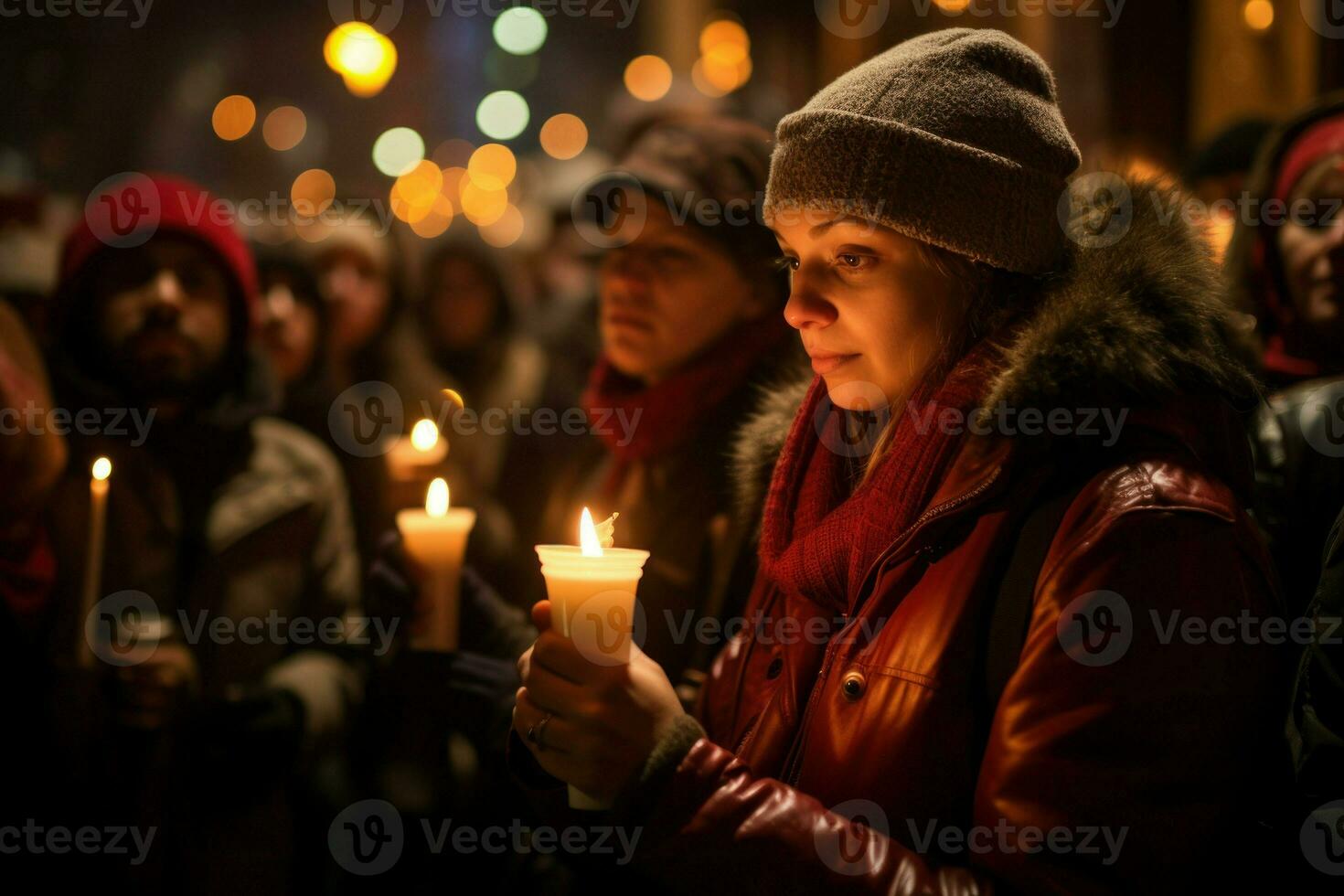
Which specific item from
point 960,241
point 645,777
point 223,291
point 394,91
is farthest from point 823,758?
point 394,91

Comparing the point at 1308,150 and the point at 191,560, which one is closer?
the point at 1308,150

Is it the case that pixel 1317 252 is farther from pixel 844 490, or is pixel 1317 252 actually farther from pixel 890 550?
pixel 890 550

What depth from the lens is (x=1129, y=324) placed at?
1.54m

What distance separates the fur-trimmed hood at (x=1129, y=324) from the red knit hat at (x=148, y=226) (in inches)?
116

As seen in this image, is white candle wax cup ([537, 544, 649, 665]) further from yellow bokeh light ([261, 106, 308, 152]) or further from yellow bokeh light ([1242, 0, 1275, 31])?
yellow bokeh light ([261, 106, 308, 152])

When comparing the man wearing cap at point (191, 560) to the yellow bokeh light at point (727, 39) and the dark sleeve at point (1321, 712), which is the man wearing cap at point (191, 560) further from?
the yellow bokeh light at point (727, 39)

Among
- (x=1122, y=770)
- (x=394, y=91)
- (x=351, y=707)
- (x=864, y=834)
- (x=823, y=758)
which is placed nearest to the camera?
(x=1122, y=770)

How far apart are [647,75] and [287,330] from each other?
8531mm

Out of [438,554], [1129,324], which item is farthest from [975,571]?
[438,554]

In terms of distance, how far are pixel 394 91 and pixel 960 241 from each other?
1815 cm

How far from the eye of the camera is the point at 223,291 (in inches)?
144

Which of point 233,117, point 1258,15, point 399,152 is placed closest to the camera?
point 1258,15

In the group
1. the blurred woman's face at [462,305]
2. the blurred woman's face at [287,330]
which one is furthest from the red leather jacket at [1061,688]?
the blurred woman's face at [462,305]

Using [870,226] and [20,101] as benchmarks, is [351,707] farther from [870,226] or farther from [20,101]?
[20,101]
